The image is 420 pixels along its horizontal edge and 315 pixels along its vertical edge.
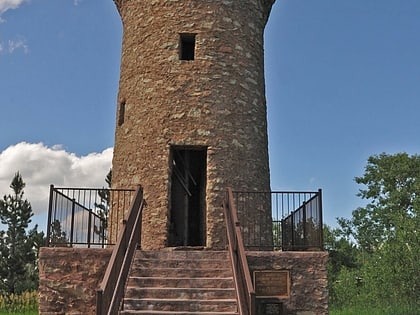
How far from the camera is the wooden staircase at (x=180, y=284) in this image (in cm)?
838

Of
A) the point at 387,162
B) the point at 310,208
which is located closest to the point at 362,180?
the point at 387,162

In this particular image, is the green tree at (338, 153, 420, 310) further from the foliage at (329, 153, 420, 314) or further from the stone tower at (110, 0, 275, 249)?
the stone tower at (110, 0, 275, 249)

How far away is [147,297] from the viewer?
8.65 metres

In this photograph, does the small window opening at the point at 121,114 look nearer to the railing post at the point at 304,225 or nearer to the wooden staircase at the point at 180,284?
the wooden staircase at the point at 180,284

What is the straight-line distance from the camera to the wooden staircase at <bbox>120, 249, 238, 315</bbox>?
8.38m

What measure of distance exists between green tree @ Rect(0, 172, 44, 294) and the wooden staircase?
900 inches

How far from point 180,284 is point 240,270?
111 centimetres

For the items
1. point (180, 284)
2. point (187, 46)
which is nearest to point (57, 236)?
point (180, 284)

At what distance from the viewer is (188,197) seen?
1344 centimetres

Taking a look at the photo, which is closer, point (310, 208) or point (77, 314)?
point (77, 314)

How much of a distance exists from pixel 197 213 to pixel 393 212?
18.5m

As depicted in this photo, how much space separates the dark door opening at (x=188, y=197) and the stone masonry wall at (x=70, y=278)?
10.9ft

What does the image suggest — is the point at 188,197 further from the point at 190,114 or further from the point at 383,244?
the point at 383,244

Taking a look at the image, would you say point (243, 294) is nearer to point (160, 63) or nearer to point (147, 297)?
point (147, 297)
